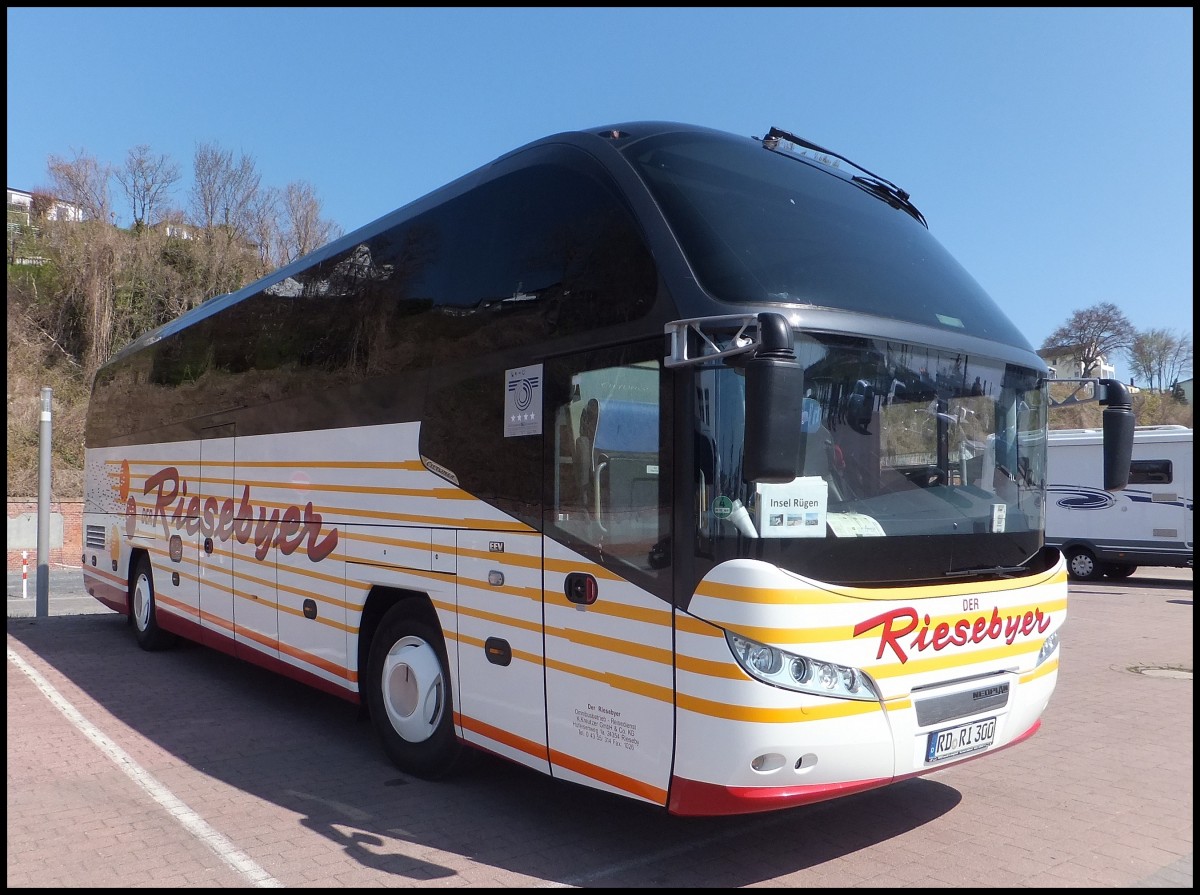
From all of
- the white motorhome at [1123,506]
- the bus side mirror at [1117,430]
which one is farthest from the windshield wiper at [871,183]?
the white motorhome at [1123,506]

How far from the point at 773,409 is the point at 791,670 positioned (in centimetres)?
116

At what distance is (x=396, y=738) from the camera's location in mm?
6312

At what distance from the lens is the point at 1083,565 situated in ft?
70.2

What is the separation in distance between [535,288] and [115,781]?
13.9ft

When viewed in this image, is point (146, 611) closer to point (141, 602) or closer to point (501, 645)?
point (141, 602)

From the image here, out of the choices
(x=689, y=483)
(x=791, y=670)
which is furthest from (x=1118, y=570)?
(x=689, y=483)

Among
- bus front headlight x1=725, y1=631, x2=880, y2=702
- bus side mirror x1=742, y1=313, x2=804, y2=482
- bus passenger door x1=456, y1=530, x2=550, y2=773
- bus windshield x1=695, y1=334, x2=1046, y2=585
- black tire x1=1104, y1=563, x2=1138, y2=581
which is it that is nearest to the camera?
bus side mirror x1=742, y1=313, x2=804, y2=482

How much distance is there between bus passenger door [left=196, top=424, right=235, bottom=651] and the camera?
8.91 metres

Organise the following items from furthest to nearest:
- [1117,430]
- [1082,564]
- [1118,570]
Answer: [1118,570] < [1082,564] < [1117,430]

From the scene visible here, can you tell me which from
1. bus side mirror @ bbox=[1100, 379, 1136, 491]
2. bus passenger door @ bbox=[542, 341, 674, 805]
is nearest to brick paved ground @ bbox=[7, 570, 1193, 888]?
bus passenger door @ bbox=[542, 341, 674, 805]

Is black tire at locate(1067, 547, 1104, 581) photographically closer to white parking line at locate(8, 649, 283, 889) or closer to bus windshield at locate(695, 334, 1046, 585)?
bus windshield at locate(695, 334, 1046, 585)

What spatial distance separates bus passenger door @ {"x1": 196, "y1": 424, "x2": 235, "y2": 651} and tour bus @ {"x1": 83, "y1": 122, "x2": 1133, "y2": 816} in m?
2.44

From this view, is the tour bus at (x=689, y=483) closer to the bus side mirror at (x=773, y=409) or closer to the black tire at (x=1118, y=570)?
the bus side mirror at (x=773, y=409)

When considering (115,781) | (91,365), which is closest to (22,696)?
(115,781)
